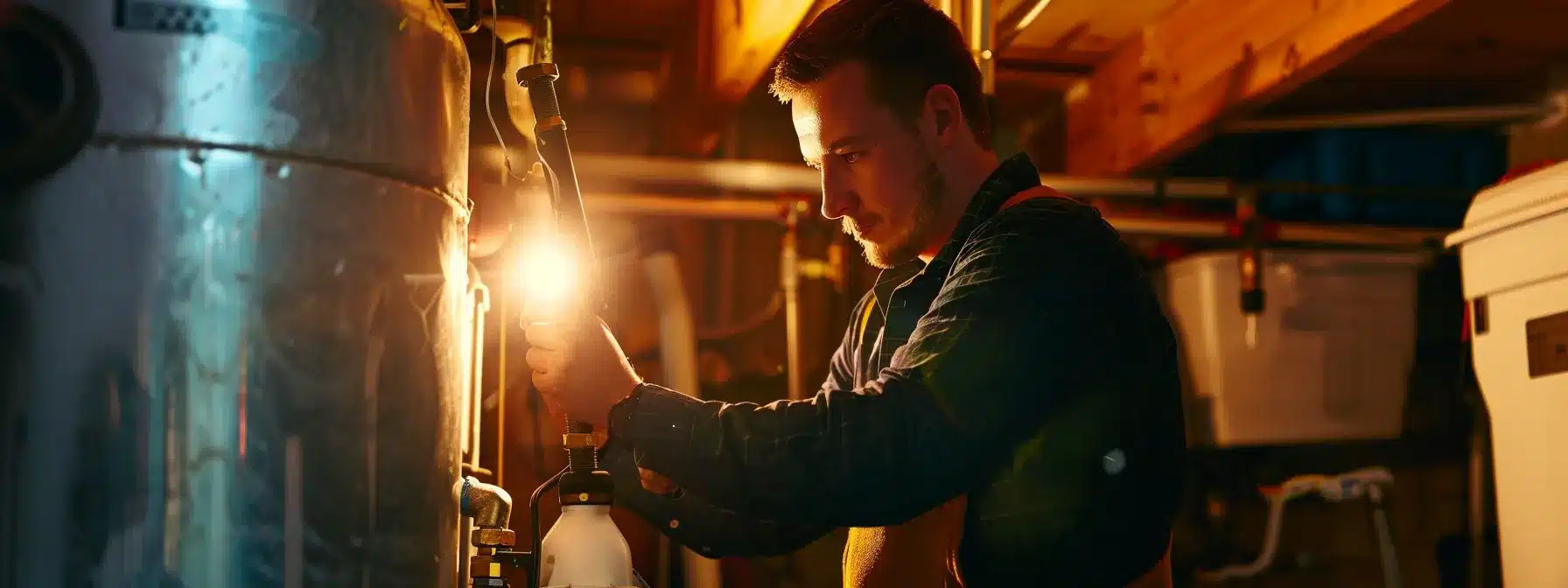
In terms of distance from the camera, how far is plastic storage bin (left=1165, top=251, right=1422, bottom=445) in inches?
148

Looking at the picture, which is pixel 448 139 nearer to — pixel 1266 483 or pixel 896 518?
pixel 896 518

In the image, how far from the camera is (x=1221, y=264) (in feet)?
12.4

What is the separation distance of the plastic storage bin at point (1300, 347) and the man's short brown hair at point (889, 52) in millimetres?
2113

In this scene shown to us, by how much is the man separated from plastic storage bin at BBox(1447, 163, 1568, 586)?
1640mm

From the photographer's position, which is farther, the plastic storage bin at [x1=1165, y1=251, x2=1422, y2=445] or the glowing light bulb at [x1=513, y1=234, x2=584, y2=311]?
the plastic storage bin at [x1=1165, y1=251, x2=1422, y2=445]

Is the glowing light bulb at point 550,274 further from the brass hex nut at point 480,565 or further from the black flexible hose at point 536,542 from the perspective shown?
the brass hex nut at point 480,565

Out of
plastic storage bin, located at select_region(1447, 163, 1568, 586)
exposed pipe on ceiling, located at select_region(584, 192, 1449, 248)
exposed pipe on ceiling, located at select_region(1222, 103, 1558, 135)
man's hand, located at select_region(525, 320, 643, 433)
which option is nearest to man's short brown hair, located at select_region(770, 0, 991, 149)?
man's hand, located at select_region(525, 320, 643, 433)

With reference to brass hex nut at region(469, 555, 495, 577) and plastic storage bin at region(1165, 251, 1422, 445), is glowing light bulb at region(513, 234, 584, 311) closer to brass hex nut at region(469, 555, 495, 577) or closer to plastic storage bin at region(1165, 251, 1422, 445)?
brass hex nut at region(469, 555, 495, 577)

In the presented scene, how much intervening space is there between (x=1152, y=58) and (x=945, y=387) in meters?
2.65

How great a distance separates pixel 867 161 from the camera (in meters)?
1.86

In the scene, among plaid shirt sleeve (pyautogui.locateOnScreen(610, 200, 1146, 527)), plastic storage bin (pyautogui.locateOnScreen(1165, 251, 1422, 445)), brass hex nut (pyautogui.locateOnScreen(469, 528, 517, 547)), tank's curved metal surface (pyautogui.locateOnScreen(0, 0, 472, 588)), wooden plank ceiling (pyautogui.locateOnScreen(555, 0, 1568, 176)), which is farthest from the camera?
plastic storage bin (pyautogui.locateOnScreen(1165, 251, 1422, 445))

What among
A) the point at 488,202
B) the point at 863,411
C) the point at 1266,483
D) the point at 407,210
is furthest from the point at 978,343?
the point at 1266,483

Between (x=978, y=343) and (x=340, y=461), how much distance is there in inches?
28.8

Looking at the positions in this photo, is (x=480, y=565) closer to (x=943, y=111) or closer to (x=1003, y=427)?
(x=1003, y=427)
